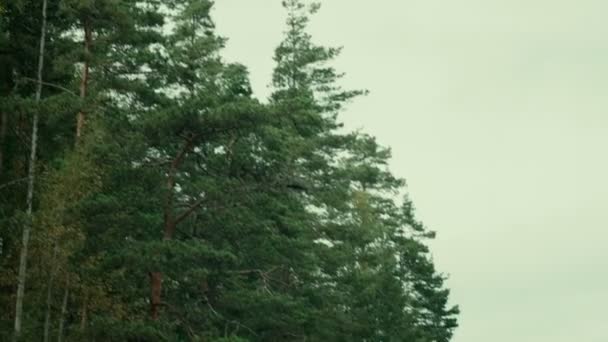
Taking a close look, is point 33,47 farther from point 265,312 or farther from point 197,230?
point 265,312

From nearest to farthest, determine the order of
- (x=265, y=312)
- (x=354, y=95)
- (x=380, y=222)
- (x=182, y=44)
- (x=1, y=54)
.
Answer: (x=1, y=54) < (x=265, y=312) < (x=182, y=44) < (x=354, y=95) < (x=380, y=222)

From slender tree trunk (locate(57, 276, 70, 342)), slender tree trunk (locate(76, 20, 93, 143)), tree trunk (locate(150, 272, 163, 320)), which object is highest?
slender tree trunk (locate(76, 20, 93, 143))

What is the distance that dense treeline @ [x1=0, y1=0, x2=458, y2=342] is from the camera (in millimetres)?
20156

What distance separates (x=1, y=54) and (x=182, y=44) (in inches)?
392

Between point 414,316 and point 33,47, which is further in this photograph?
point 414,316

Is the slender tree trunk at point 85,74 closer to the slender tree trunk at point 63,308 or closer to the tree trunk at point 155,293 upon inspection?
the slender tree trunk at point 63,308

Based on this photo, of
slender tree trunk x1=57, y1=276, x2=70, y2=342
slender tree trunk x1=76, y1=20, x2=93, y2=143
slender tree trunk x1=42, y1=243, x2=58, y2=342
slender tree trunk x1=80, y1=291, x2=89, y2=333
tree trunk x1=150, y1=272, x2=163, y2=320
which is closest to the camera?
slender tree trunk x1=42, y1=243, x2=58, y2=342

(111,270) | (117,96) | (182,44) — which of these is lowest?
(111,270)

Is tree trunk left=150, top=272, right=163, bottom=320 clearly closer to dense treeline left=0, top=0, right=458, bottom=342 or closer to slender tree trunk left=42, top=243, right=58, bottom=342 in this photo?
dense treeline left=0, top=0, right=458, bottom=342

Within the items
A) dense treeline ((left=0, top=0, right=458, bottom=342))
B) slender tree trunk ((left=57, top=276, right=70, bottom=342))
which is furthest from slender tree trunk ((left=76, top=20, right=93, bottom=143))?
slender tree trunk ((left=57, top=276, right=70, bottom=342))

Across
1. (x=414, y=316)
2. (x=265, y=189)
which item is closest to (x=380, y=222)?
(x=414, y=316)

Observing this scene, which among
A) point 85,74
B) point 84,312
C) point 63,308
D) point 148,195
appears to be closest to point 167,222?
point 148,195

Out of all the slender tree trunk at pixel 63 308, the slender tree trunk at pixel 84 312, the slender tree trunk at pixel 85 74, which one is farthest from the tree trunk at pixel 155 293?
the slender tree trunk at pixel 85 74

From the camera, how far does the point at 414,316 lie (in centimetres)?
4803
